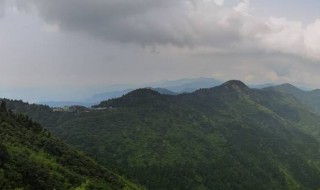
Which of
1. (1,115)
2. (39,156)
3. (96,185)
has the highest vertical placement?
(1,115)

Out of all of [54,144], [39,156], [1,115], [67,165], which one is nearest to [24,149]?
[39,156]

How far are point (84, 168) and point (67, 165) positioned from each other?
10.5 meters

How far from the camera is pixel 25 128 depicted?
644 ft

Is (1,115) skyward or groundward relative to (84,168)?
skyward

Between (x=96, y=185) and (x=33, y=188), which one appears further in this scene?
(x=96, y=185)

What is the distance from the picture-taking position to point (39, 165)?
14012cm

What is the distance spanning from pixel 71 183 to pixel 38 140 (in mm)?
44645

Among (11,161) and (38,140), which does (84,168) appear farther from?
(11,161)

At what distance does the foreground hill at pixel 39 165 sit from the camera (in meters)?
123

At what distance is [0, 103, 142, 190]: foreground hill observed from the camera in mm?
123188

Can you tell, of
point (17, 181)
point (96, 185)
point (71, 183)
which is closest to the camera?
point (17, 181)

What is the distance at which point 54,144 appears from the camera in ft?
615

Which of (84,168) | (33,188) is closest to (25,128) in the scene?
(84,168)

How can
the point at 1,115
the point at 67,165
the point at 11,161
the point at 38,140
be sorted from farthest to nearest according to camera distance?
the point at 1,115 < the point at 38,140 < the point at 67,165 < the point at 11,161
